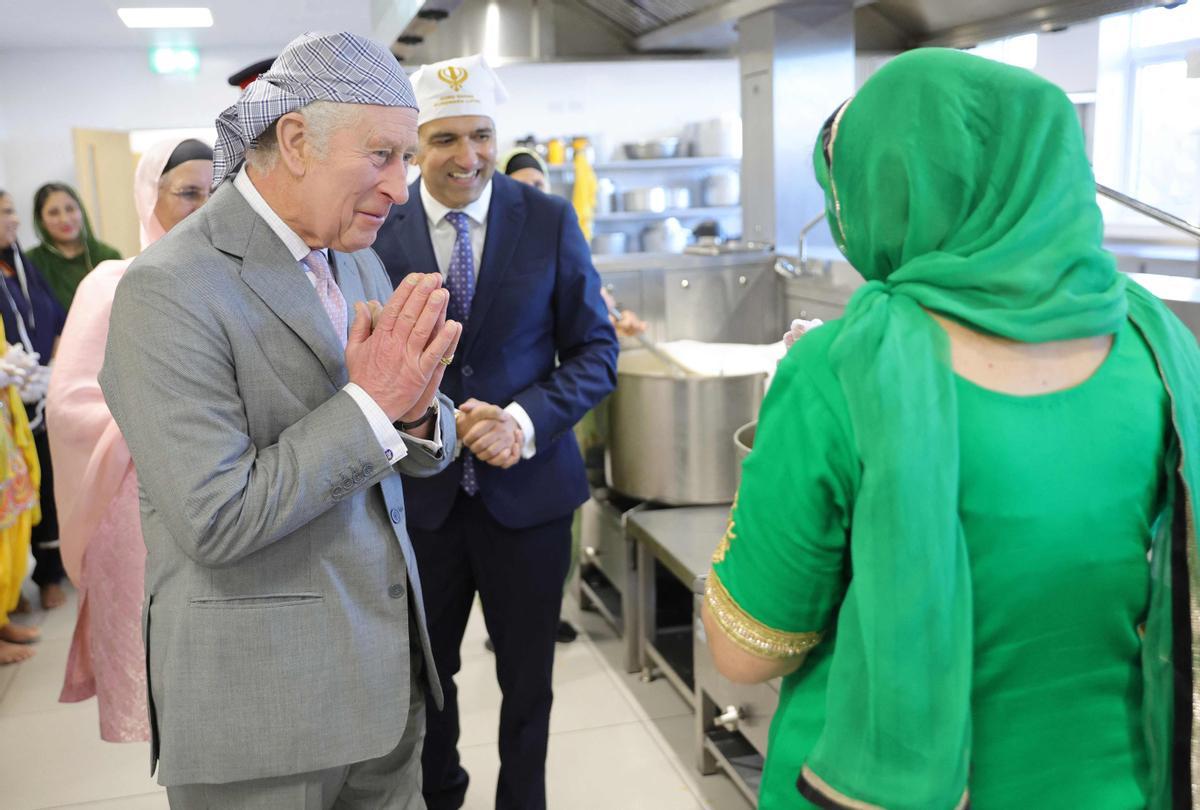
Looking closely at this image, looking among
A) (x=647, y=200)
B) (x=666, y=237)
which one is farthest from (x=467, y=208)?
(x=647, y=200)

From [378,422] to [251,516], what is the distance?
0.17 metres

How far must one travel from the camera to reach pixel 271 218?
1.25 metres

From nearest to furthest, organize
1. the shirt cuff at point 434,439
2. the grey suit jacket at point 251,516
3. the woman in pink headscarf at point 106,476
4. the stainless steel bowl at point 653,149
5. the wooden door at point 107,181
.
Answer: the grey suit jacket at point 251,516
the shirt cuff at point 434,439
the woman in pink headscarf at point 106,476
the stainless steel bowl at point 653,149
the wooden door at point 107,181

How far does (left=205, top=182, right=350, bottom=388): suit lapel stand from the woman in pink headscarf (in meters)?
1.00

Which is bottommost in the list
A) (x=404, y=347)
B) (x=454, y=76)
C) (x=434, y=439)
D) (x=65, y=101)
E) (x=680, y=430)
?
(x=680, y=430)

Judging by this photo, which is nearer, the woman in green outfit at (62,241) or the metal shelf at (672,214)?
the woman in green outfit at (62,241)

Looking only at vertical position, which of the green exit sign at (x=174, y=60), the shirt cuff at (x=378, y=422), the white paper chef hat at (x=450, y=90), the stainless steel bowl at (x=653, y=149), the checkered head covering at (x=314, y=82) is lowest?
the shirt cuff at (x=378, y=422)

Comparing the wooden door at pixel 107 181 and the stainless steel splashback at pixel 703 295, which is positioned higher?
the wooden door at pixel 107 181

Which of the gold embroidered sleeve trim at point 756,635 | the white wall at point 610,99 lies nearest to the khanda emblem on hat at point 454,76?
the gold embroidered sleeve trim at point 756,635

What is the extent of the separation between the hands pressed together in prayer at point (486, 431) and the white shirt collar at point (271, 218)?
67 cm

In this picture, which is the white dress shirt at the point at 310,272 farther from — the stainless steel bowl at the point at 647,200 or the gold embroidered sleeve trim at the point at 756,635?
the stainless steel bowl at the point at 647,200

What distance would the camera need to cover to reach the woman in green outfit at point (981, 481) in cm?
89

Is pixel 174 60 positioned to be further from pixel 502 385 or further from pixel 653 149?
pixel 502 385

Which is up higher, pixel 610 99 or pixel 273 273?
pixel 610 99
